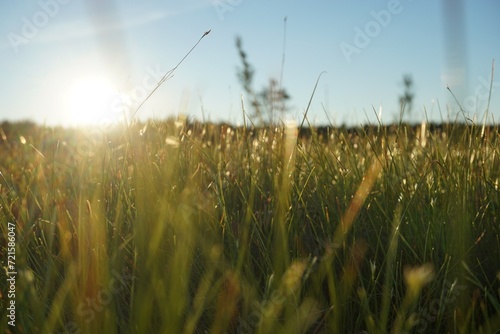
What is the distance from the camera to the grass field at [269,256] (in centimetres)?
125

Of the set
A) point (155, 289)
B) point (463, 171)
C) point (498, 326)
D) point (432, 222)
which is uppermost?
point (463, 171)

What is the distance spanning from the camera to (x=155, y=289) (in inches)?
48.9

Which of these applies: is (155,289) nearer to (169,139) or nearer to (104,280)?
(104,280)

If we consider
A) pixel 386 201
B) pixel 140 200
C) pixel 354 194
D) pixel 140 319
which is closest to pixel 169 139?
pixel 140 200

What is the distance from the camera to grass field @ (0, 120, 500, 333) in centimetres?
125

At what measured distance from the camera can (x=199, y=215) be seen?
61.5 inches

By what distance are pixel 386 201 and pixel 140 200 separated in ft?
2.58

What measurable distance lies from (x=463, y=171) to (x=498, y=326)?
0.58 m

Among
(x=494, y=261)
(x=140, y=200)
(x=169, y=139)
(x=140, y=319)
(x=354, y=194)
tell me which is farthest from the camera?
(x=169, y=139)

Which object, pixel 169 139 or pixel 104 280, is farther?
pixel 169 139

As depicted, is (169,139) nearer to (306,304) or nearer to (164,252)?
(164,252)

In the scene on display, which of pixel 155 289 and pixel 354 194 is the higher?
pixel 354 194

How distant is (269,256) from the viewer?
1507 mm

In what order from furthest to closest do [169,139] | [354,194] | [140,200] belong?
[169,139]
[354,194]
[140,200]
